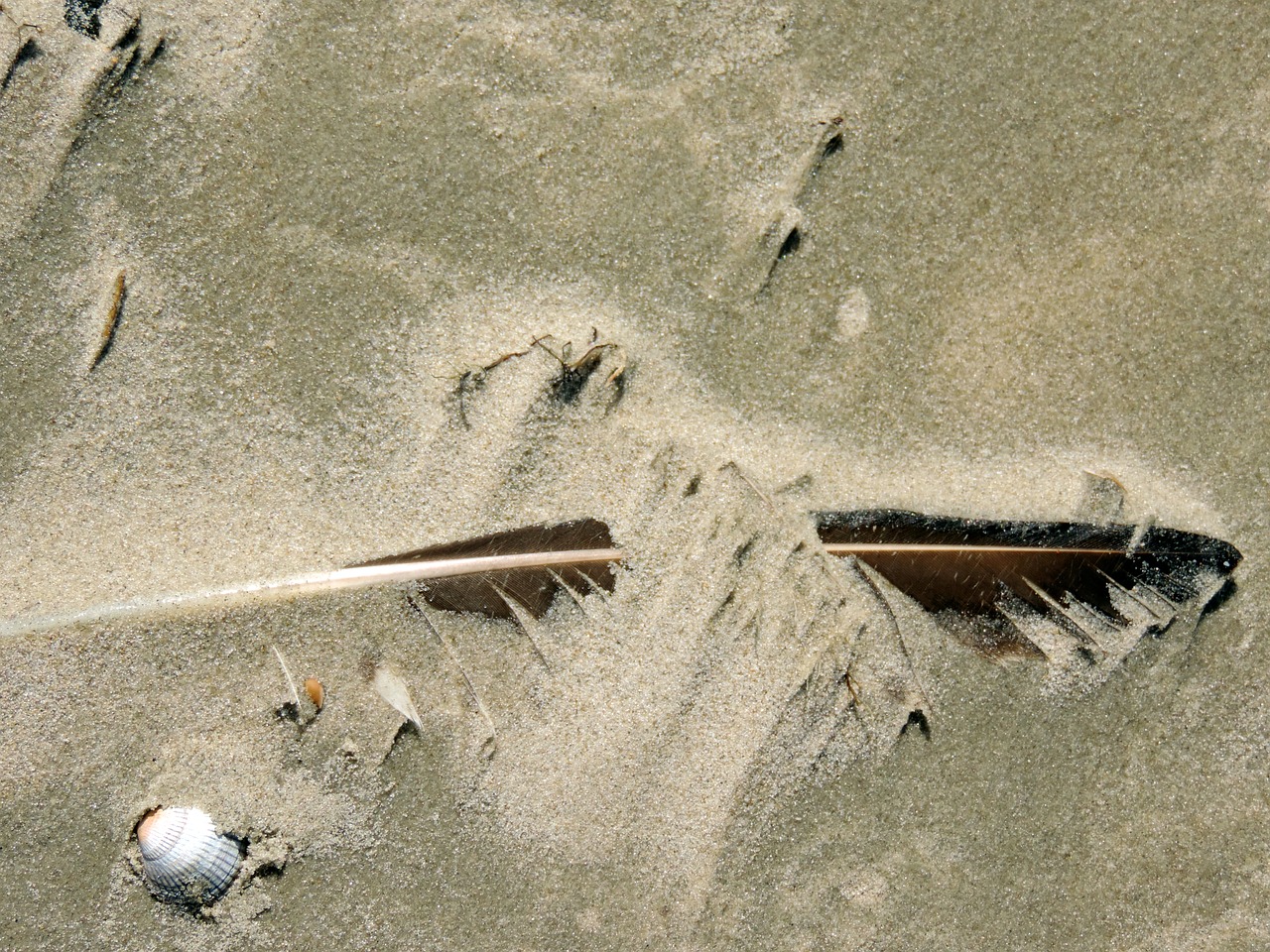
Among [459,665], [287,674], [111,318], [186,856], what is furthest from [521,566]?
[111,318]

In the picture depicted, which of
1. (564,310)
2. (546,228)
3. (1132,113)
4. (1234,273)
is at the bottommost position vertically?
(564,310)

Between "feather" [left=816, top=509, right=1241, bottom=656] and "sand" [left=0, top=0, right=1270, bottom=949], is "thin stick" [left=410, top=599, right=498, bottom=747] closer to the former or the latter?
"sand" [left=0, top=0, right=1270, bottom=949]

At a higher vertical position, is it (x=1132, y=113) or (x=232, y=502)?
(x=1132, y=113)

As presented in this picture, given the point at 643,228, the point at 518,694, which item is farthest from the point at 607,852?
the point at 643,228

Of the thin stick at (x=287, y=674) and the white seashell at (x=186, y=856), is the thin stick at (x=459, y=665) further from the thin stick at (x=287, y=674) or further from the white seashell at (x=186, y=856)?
the white seashell at (x=186, y=856)

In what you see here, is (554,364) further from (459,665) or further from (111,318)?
(111,318)

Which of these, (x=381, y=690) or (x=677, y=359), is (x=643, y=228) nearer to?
(x=677, y=359)
